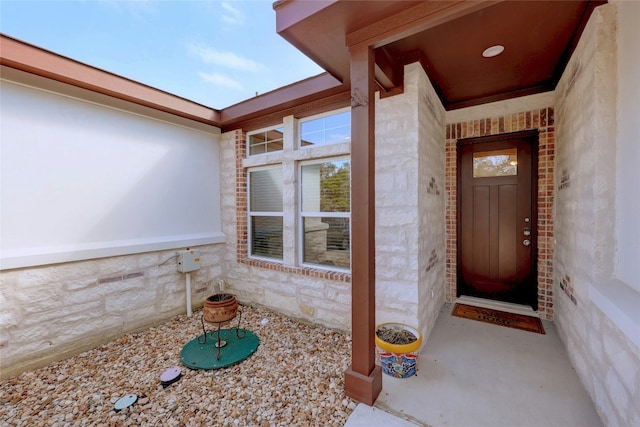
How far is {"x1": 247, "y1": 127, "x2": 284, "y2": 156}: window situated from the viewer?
12.3 ft

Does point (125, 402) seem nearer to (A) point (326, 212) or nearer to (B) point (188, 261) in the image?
(B) point (188, 261)

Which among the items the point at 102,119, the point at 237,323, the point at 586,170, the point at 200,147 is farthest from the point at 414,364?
the point at 102,119

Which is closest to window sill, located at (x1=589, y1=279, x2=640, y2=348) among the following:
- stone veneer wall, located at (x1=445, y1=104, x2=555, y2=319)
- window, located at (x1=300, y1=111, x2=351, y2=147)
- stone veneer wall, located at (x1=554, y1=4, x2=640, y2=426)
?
stone veneer wall, located at (x1=554, y1=4, x2=640, y2=426)

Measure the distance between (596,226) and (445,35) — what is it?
5.80ft

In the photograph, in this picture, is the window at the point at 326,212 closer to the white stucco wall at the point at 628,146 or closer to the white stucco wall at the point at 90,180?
the white stucco wall at the point at 90,180

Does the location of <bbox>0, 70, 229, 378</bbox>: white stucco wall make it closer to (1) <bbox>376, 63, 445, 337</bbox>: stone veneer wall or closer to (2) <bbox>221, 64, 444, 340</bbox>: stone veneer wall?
(2) <bbox>221, 64, 444, 340</bbox>: stone veneer wall

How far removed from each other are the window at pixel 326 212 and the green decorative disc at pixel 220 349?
119cm

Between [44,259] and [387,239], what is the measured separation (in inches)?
135

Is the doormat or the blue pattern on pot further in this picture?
the doormat

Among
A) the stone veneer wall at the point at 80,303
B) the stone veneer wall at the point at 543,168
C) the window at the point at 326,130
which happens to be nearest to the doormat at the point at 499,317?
the stone veneer wall at the point at 543,168

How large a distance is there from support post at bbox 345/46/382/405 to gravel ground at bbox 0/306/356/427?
0.79 feet

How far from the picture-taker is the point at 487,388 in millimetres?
1961

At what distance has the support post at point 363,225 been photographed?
1.81 m

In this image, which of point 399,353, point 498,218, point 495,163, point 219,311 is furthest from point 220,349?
point 495,163
